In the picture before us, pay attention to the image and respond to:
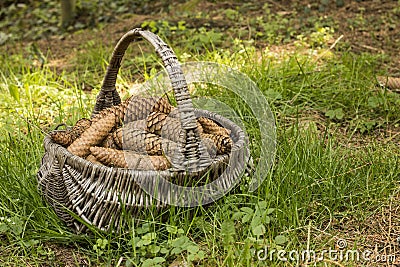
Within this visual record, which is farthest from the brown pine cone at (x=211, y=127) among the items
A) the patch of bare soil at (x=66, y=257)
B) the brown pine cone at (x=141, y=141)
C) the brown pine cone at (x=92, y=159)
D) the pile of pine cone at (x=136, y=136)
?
the patch of bare soil at (x=66, y=257)

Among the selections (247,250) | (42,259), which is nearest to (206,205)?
(247,250)

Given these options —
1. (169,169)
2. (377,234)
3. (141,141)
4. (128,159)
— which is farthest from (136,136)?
(377,234)

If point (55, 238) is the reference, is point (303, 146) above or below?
above

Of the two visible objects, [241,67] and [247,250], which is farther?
[241,67]

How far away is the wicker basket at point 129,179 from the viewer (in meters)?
2.20

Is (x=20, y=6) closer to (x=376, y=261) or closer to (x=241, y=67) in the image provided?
(x=241, y=67)

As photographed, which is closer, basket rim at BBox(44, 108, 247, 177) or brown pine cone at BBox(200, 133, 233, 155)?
basket rim at BBox(44, 108, 247, 177)

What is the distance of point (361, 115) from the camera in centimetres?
350

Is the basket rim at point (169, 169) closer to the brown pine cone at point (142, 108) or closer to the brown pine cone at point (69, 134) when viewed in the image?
the brown pine cone at point (69, 134)

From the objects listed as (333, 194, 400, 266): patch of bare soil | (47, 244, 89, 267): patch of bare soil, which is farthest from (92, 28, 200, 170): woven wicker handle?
(333, 194, 400, 266): patch of bare soil

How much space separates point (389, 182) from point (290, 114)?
1038 millimetres

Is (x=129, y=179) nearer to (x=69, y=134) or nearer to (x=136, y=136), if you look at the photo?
(x=136, y=136)

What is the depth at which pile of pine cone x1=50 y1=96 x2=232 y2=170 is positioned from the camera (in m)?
2.39

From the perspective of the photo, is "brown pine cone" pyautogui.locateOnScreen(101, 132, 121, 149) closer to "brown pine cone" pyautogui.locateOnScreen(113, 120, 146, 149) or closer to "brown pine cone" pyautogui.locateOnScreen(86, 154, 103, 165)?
"brown pine cone" pyautogui.locateOnScreen(113, 120, 146, 149)
